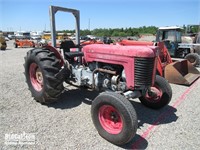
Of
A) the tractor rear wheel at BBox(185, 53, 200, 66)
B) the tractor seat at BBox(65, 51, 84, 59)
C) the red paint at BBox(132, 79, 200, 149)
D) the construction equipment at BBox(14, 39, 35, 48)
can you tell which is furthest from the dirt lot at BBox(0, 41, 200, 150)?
the construction equipment at BBox(14, 39, 35, 48)

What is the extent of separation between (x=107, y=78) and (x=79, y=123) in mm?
935

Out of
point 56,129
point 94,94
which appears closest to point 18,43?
point 94,94

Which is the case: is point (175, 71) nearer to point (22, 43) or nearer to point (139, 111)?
point (139, 111)

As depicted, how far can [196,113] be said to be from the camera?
3900 millimetres

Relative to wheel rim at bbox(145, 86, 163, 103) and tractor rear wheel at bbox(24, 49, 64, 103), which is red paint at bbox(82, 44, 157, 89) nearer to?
tractor rear wheel at bbox(24, 49, 64, 103)

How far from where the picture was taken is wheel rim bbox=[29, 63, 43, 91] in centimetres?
439

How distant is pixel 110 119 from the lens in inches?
120

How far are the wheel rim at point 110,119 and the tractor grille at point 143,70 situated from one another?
0.58 metres

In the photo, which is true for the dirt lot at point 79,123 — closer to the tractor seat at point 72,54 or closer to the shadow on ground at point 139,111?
the shadow on ground at point 139,111

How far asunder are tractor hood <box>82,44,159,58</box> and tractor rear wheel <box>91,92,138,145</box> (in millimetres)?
699

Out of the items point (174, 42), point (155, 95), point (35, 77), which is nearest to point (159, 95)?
point (155, 95)

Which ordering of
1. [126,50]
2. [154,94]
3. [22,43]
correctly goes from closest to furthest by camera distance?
[126,50] < [154,94] < [22,43]

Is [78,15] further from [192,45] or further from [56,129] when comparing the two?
[192,45]

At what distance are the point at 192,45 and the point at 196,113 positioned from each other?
7368 mm
